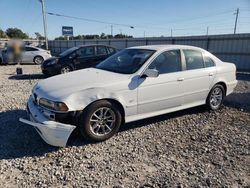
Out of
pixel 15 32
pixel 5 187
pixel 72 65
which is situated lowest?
pixel 5 187

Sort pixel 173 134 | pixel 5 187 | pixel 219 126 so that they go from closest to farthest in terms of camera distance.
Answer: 1. pixel 5 187
2. pixel 173 134
3. pixel 219 126

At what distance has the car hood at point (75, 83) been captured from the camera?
3619mm

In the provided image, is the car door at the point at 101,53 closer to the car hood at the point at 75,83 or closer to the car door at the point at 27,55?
the car hood at the point at 75,83

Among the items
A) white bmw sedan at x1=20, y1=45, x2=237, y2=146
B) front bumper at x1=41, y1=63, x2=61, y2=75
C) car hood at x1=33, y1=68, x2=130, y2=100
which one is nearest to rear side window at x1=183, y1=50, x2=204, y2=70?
white bmw sedan at x1=20, y1=45, x2=237, y2=146

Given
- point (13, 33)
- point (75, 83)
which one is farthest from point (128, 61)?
point (13, 33)

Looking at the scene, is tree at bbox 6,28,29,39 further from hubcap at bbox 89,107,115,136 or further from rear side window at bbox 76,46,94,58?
hubcap at bbox 89,107,115,136

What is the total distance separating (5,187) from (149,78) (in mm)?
2722

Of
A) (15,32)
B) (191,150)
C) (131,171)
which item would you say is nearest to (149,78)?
(191,150)

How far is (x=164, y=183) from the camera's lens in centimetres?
287

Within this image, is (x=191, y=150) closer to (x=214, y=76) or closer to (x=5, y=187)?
(x=214, y=76)

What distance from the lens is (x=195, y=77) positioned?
190 inches

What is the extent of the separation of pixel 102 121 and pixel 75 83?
30.4 inches

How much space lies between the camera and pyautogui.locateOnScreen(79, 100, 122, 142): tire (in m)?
3.63

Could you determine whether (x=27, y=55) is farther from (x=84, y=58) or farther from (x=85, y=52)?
Answer: (x=84, y=58)
